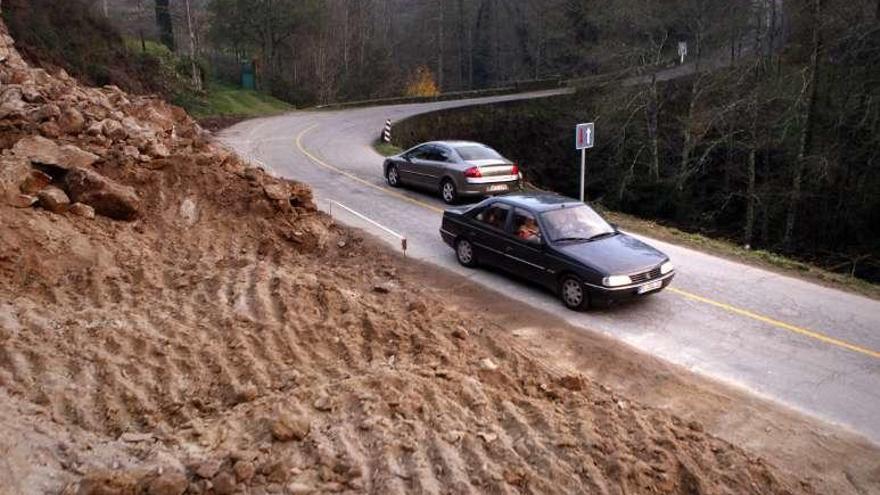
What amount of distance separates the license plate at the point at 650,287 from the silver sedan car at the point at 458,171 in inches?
255

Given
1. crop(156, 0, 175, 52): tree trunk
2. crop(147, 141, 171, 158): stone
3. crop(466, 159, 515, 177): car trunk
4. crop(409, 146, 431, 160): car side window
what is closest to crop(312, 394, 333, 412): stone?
crop(147, 141, 171, 158): stone

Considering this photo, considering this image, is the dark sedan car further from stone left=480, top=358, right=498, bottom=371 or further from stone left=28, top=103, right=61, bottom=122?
stone left=28, top=103, right=61, bottom=122

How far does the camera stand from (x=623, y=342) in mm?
8891

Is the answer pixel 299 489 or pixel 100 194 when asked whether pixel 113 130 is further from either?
pixel 299 489

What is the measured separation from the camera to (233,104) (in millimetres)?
38594

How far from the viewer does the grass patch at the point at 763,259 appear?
37.1ft

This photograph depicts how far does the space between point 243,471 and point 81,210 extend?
679 centimetres

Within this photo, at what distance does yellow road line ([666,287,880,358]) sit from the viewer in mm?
8672

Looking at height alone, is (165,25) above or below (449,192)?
above

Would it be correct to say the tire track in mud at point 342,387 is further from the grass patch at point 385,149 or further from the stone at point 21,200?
the grass patch at point 385,149

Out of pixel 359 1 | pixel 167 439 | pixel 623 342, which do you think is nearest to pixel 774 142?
pixel 623 342

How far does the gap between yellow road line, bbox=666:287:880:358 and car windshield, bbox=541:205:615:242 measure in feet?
4.91

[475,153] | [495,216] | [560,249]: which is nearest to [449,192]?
[475,153]

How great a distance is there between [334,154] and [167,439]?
59.8 ft
